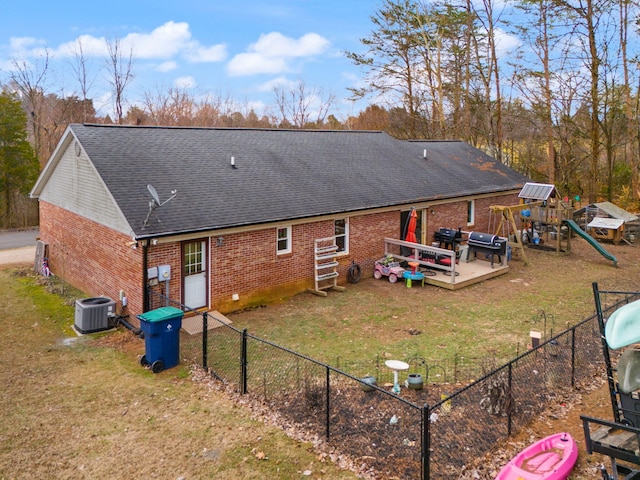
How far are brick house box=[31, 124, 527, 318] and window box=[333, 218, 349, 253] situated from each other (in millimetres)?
37

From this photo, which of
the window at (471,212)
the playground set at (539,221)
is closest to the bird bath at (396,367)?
the playground set at (539,221)

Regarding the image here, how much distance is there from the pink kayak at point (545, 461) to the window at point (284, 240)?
9401 mm

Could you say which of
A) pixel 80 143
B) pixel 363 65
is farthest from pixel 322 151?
pixel 363 65

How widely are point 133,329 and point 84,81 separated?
113ft

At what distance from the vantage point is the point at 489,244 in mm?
18172

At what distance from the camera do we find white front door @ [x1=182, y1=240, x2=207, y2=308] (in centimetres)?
1302

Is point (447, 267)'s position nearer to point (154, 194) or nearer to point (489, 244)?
point (489, 244)

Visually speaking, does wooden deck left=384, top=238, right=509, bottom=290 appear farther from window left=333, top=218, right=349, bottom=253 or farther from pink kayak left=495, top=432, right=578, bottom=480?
pink kayak left=495, top=432, right=578, bottom=480

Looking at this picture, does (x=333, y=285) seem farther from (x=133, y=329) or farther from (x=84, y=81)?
(x=84, y=81)

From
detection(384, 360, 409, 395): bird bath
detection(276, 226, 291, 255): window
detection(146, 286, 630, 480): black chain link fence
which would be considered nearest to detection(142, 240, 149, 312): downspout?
detection(146, 286, 630, 480): black chain link fence

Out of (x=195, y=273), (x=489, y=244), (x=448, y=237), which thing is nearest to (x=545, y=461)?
(x=195, y=273)

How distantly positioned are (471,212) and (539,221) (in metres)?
3.02

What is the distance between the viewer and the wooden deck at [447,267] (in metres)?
A: 16.3

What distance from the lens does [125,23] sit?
132ft
